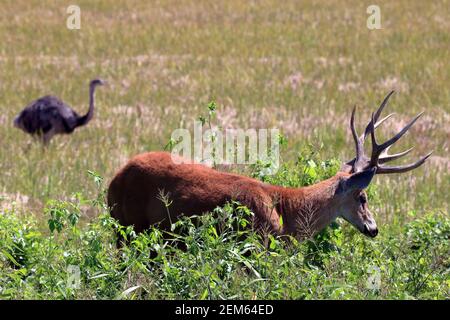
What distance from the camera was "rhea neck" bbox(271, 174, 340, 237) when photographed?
8.07 metres

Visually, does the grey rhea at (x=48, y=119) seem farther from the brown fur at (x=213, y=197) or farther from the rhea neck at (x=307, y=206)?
the rhea neck at (x=307, y=206)

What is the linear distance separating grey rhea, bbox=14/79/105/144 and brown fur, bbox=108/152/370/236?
6736 millimetres

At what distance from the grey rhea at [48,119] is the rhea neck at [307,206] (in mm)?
7336

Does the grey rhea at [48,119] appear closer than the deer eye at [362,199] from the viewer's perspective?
No

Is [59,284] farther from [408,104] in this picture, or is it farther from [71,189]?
[408,104]

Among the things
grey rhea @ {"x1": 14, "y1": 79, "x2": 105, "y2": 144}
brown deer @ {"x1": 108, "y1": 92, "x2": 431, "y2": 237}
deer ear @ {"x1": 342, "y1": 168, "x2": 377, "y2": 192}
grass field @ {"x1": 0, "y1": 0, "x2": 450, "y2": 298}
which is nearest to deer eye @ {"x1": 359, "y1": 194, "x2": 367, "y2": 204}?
brown deer @ {"x1": 108, "y1": 92, "x2": 431, "y2": 237}

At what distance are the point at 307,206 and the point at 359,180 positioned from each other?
464 mm

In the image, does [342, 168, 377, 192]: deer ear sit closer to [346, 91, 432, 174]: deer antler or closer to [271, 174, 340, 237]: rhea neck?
[271, 174, 340, 237]: rhea neck

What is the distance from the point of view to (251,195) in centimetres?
799

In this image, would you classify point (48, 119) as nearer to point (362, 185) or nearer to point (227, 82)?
point (227, 82)

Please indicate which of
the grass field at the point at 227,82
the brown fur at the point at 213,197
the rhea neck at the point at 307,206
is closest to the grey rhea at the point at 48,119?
the grass field at the point at 227,82

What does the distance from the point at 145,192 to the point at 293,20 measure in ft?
60.6

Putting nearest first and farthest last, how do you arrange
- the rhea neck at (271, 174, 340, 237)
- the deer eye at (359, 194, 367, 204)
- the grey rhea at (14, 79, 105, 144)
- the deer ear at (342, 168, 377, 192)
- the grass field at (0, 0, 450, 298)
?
the deer ear at (342, 168, 377, 192), the rhea neck at (271, 174, 340, 237), the deer eye at (359, 194, 367, 204), the grass field at (0, 0, 450, 298), the grey rhea at (14, 79, 105, 144)

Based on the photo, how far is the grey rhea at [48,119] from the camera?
14.9 meters
